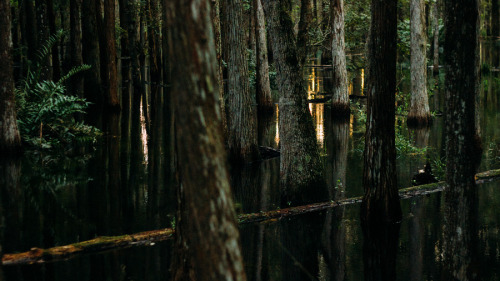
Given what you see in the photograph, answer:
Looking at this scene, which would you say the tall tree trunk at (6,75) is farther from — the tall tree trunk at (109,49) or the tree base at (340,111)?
the tree base at (340,111)

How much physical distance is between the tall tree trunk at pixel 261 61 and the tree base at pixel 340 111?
8.64 ft

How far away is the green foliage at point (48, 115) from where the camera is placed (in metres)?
15.4

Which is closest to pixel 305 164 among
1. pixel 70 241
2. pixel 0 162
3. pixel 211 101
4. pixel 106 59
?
pixel 70 241

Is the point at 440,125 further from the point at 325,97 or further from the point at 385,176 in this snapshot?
the point at 385,176

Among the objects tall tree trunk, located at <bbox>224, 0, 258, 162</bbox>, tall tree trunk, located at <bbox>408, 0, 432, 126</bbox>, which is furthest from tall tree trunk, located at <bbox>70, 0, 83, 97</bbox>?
tall tree trunk, located at <bbox>408, 0, 432, 126</bbox>

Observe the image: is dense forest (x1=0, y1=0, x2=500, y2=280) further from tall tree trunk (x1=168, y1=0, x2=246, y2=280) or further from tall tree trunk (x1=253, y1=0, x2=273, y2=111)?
tall tree trunk (x1=253, y1=0, x2=273, y2=111)

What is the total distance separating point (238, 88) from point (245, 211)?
13.6 ft

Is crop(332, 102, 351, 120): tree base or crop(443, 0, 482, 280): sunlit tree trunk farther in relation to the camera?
crop(332, 102, 351, 120): tree base

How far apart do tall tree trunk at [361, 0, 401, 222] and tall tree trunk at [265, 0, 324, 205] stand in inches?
60.8

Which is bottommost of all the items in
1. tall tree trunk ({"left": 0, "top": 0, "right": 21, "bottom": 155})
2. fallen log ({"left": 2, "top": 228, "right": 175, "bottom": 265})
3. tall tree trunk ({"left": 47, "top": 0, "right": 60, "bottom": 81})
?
fallen log ({"left": 2, "top": 228, "right": 175, "bottom": 265})

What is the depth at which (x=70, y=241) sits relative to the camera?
323 inches

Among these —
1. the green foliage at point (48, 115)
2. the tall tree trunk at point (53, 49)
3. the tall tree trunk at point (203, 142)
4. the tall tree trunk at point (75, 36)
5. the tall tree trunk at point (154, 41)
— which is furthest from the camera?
the tall tree trunk at point (154, 41)

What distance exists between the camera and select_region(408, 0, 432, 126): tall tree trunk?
59.4ft

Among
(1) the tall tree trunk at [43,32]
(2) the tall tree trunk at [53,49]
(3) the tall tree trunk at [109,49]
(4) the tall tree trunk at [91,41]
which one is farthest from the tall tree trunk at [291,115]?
(2) the tall tree trunk at [53,49]
